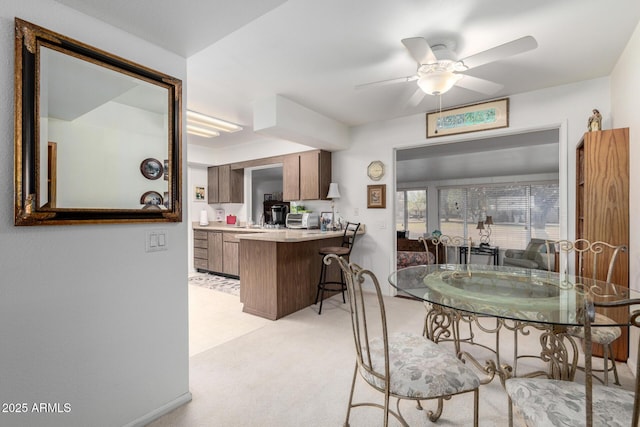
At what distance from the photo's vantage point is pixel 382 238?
414cm

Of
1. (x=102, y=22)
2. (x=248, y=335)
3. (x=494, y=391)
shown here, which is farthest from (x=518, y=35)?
(x=248, y=335)

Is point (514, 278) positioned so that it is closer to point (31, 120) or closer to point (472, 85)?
point (472, 85)

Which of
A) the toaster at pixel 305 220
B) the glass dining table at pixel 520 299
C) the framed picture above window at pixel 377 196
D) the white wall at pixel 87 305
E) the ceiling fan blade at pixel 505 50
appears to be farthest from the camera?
the toaster at pixel 305 220

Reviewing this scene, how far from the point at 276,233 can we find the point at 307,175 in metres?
1.10

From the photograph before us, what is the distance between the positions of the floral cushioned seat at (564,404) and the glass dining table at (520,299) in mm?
151

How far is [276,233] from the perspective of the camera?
4.00 meters

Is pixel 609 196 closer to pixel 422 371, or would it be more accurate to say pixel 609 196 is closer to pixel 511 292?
pixel 511 292

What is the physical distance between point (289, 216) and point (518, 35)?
375cm

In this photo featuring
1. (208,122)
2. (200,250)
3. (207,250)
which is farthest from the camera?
(200,250)

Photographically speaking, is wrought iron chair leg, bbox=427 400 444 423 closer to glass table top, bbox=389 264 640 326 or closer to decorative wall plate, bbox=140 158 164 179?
glass table top, bbox=389 264 640 326

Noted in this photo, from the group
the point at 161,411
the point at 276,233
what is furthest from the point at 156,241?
the point at 276,233

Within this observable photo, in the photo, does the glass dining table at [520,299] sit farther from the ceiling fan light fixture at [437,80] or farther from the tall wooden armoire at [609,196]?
the ceiling fan light fixture at [437,80]

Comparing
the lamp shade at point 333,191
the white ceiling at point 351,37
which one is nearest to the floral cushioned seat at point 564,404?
the white ceiling at point 351,37

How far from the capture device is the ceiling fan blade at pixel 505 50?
5.67 ft
